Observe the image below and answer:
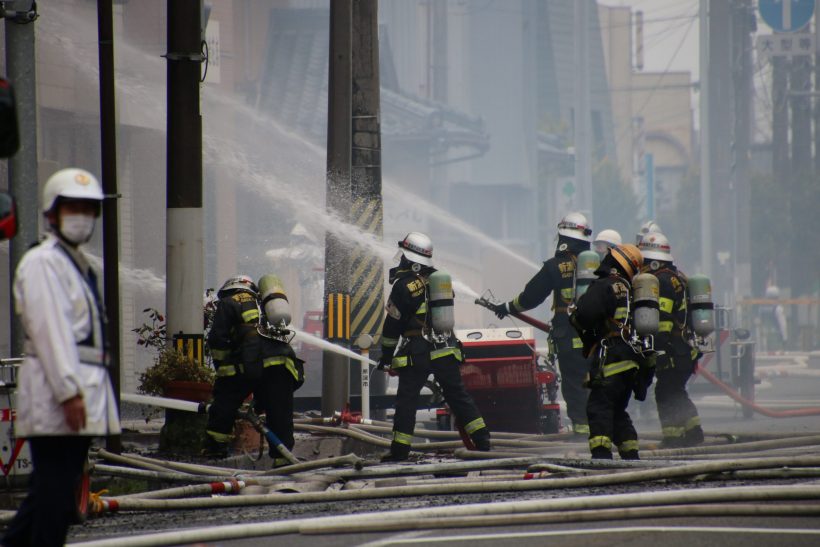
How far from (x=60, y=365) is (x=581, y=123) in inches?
2480

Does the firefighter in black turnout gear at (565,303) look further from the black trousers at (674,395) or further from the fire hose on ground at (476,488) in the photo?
the fire hose on ground at (476,488)

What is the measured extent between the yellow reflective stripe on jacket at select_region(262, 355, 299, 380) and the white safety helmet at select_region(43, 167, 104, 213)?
524cm

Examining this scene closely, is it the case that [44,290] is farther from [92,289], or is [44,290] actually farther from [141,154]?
[141,154]

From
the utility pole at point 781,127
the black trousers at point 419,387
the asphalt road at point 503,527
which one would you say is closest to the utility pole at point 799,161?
the utility pole at point 781,127

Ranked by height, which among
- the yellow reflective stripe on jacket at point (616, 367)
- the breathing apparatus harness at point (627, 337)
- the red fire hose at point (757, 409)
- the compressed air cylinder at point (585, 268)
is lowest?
the red fire hose at point (757, 409)

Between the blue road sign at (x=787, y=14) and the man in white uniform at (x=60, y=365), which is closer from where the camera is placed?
the man in white uniform at (x=60, y=365)

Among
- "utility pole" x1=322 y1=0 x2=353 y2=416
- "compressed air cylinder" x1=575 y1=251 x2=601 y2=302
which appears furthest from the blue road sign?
"compressed air cylinder" x1=575 y1=251 x2=601 y2=302

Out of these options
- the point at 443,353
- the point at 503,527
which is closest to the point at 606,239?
the point at 443,353

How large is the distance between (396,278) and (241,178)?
2553cm

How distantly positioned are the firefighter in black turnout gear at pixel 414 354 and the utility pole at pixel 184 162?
1.50 meters

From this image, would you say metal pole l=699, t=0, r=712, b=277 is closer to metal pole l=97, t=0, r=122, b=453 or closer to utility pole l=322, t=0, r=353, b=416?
utility pole l=322, t=0, r=353, b=416

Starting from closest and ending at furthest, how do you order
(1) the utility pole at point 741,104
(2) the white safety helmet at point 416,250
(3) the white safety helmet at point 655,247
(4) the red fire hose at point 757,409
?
(2) the white safety helmet at point 416,250 < (3) the white safety helmet at point 655,247 < (4) the red fire hose at point 757,409 < (1) the utility pole at point 741,104

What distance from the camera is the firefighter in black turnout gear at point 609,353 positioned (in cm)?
915

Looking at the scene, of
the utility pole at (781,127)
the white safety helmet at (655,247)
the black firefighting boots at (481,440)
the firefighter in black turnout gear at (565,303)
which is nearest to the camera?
the black firefighting boots at (481,440)
